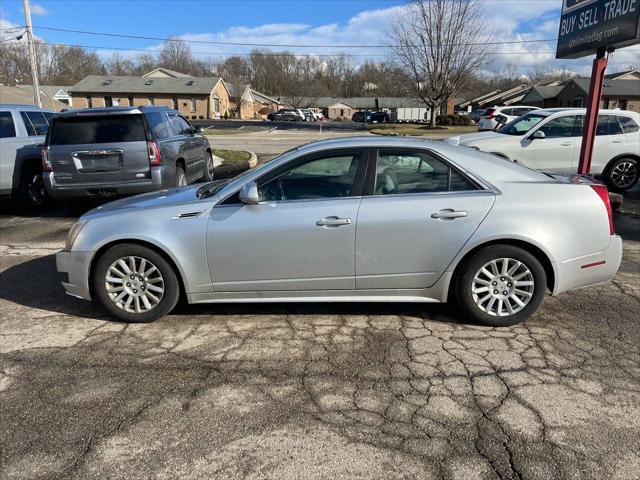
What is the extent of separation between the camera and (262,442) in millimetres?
2783

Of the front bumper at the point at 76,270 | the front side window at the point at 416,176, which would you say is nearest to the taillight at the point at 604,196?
the front side window at the point at 416,176

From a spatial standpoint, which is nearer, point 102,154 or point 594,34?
point 102,154

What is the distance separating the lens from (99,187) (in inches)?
306

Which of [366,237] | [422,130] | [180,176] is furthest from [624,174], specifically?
[422,130]

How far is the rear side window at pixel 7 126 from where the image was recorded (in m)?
8.65

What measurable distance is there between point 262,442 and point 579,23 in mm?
9368

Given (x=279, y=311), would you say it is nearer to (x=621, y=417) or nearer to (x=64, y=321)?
(x=64, y=321)

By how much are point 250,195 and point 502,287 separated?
2218 millimetres

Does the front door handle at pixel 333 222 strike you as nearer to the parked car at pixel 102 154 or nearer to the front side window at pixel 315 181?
the front side window at pixel 315 181

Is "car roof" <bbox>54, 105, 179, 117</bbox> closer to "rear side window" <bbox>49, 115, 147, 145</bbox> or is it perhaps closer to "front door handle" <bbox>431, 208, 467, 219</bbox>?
"rear side window" <bbox>49, 115, 147, 145</bbox>

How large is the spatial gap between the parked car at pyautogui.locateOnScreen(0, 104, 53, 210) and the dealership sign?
9853 mm

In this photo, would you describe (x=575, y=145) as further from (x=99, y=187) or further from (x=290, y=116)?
(x=290, y=116)

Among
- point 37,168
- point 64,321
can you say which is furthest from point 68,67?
point 64,321

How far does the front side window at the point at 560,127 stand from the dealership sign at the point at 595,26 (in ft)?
4.42
